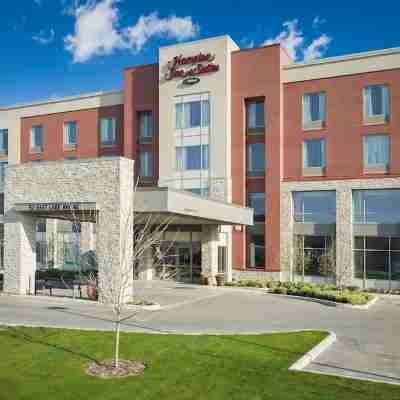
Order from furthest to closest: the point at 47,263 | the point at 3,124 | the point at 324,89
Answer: the point at 3,124
the point at 47,263
the point at 324,89

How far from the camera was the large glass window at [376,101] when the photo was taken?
3572cm

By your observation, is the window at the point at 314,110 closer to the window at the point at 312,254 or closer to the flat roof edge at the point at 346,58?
the flat roof edge at the point at 346,58

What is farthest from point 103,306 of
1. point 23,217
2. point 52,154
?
point 52,154

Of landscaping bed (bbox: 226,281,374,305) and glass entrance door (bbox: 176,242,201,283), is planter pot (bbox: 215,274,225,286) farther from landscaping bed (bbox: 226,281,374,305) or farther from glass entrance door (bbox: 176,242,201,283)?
glass entrance door (bbox: 176,242,201,283)

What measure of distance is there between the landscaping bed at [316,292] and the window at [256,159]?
843 centimetres

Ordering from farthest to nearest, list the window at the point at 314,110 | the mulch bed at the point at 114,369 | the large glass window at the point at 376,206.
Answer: the window at the point at 314,110 → the large glass window at the point at 376,206 → the mulch bed at the point at 114,369

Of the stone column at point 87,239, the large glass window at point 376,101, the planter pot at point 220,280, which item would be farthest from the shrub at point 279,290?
the stone column at point 87,239

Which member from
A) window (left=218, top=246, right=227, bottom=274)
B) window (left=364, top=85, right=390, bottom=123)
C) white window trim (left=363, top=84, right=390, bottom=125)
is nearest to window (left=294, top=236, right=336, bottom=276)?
window (left=218, top=246, right=227, bottom=274)

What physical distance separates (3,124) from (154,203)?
33.1m

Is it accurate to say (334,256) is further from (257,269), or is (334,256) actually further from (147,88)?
(147,88)

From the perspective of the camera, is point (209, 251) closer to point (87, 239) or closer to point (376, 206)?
point (376, 206)

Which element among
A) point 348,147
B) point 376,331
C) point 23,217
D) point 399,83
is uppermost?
point 399,83

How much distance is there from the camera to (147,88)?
42406 mm

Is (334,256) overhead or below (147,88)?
below
